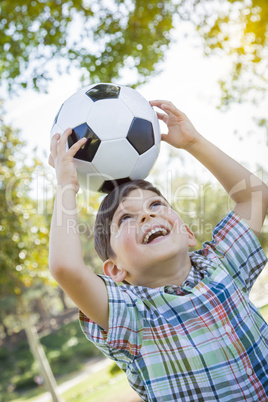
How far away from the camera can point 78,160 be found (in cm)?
248

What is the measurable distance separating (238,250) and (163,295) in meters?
0.61

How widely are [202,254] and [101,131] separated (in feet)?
3.14

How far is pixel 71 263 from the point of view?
190 cm

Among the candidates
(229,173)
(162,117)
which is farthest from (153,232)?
(162,117)

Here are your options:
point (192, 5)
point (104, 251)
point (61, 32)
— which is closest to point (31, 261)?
point (61, 32)

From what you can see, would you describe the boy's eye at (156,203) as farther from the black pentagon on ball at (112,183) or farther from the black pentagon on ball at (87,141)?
the black pentagon on ball at (87,141)

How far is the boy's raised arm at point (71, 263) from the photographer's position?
6.22ft

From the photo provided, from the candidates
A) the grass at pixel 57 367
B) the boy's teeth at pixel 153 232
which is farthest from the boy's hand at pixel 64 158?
the grass at pixel 57 367

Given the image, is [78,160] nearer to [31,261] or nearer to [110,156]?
[110,156]

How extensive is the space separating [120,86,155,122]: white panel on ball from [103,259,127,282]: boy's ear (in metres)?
0.93

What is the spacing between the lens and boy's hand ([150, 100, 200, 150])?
2752 mm

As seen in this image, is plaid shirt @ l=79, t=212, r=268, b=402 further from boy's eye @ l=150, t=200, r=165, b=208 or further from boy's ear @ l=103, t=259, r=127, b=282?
boy's eye @ l=150, t=200, r=165, b=208

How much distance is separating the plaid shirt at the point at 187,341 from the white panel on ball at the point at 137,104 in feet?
3.53

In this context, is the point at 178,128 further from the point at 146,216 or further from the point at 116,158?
the point at 146,216
